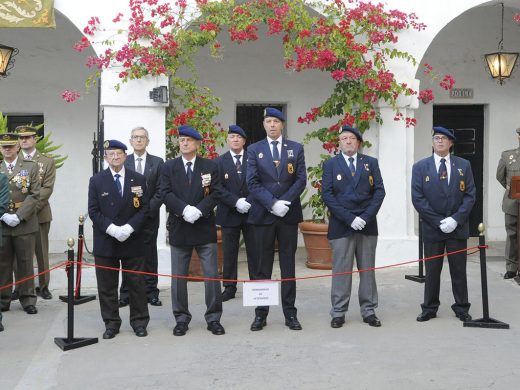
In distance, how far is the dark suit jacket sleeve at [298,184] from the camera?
663 centimetres

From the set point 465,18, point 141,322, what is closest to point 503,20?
point 465,18

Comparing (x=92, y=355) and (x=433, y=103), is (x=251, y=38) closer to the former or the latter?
(x=433, y=103)

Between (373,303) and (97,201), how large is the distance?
9.04ft

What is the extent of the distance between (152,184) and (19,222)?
148 centimetres

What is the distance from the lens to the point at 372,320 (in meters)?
6.82

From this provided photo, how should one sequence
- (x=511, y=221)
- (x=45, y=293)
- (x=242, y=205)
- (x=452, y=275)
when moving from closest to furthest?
(x=452, y=275)
(x=242, y=205)
(x=45, y=293)
(x=511, y=221)

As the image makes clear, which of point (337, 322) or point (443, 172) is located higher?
point (443, 172)

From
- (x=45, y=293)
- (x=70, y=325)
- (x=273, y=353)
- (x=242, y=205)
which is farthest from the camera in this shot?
(x=45, y=293)

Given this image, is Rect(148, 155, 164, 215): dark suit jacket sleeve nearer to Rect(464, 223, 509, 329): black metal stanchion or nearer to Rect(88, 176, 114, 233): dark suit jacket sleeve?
Rect(88, 176, 114, 233): dark suit jacket sleeve

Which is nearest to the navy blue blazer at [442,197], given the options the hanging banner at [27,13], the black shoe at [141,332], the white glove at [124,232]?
the white glove at [124,232]

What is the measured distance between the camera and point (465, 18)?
11789mm

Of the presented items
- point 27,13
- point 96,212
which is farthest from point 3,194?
point 27,13

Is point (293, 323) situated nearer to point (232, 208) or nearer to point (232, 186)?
point (232, 208)

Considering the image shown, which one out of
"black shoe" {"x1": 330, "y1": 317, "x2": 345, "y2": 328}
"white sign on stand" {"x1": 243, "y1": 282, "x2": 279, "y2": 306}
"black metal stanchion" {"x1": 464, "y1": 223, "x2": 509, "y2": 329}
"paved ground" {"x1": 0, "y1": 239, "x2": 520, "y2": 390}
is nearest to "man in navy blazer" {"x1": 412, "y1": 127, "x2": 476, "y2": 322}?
"black metal stanchion" {"x1": 464, "y1": 223, "x2": 509, "y2": 329}
